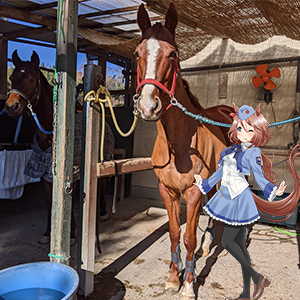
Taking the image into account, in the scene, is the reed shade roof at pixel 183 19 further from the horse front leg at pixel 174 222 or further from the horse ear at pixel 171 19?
the horse front leg at pixel 174 222

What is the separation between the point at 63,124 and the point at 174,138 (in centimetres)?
87

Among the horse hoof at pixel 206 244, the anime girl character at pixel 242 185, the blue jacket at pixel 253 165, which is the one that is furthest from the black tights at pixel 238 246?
the horse hoof at pixel 206 244

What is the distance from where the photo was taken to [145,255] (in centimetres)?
323

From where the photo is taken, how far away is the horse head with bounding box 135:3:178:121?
1645 millimetres

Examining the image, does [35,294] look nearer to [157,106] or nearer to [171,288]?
[171,288]

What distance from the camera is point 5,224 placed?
410cm

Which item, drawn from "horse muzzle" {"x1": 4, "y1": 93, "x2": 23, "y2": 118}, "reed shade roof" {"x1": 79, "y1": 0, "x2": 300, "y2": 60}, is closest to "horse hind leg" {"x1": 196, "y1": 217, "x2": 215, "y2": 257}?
"reed shade roof" {"x1": 79, "y1": 0, "x2": 300, "y2": 60}

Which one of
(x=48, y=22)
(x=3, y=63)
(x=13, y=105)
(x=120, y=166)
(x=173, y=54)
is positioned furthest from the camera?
(x=3, y=63)

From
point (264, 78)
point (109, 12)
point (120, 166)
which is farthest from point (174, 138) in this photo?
point (264, 78)

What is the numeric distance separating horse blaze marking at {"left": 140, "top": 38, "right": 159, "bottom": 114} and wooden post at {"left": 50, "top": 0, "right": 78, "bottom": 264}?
25.3 inches

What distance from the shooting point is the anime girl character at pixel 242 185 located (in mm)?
1557

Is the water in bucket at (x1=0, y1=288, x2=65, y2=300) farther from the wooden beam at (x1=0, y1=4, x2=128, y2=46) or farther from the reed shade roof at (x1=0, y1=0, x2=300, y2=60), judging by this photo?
the wooden beam at (x1=0, y1=4, x2=128, y2=46)

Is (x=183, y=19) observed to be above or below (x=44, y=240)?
above

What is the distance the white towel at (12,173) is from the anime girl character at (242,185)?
3254mm
